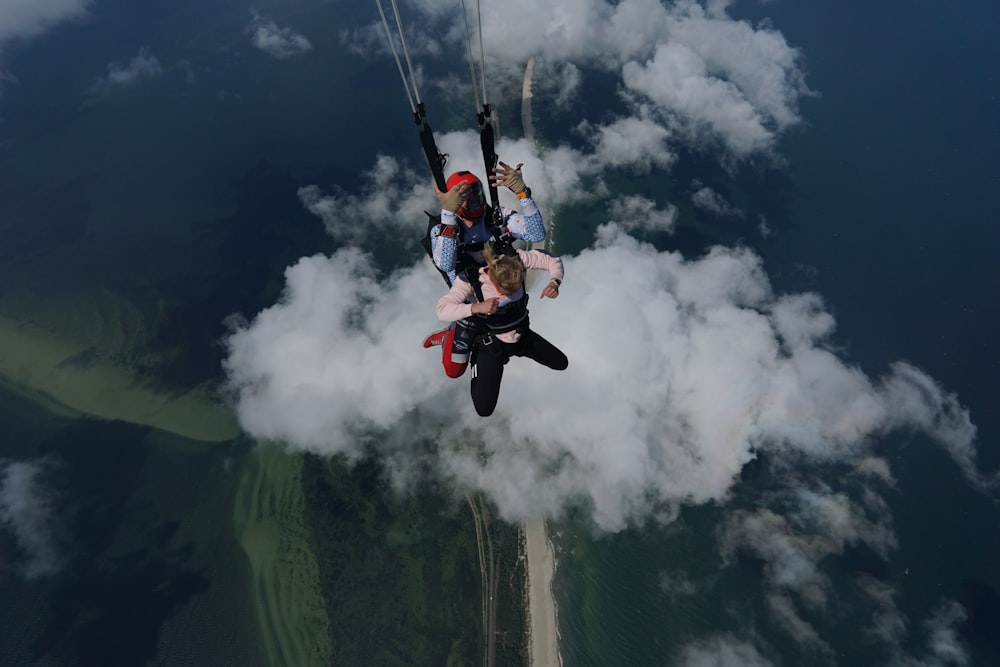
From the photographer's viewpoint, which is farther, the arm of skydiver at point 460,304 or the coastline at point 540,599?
the coastline at point 540,599

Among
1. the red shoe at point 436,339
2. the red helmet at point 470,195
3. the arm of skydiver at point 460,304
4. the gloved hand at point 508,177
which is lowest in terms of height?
the arm of skydiver at point 460,304

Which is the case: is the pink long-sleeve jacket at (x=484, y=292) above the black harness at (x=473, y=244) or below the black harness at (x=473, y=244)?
below

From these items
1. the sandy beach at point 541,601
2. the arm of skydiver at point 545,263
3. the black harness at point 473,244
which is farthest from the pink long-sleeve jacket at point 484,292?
the sandy beach at point 541,601

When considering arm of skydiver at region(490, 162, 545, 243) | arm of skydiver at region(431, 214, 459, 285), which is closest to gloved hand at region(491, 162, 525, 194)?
arm of skydiver at region(490, 162, 545, 243)

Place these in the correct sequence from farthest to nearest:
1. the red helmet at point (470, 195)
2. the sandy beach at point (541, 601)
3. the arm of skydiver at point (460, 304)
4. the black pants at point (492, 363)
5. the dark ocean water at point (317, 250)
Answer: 1. the dark ocean water at point (317, 250)
2. the sandy beach at point (541, 601)
3. the black pants at point (492, 363)
4. the red helmet at point (470, 195)
5. the arm of skydiver at point (460, 304)

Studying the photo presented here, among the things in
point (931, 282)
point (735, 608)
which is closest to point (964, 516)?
point (735, 608)

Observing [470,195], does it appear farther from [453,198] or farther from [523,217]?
[523,217]

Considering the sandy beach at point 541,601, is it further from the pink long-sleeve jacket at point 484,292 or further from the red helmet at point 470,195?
the red helmet at point 470,195

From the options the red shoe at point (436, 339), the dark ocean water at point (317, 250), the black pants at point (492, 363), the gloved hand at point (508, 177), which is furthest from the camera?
the dark ocean water at point (317, 250)
